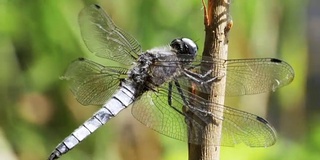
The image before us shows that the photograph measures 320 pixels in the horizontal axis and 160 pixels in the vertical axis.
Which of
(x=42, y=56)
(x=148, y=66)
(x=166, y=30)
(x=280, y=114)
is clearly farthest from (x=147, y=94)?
(x=280, y=114)

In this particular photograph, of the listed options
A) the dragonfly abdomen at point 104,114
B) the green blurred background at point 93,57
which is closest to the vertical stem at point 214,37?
the dragonfly abdomen at point 104,114

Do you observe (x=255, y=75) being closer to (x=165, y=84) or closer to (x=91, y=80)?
(x=165, y=84)

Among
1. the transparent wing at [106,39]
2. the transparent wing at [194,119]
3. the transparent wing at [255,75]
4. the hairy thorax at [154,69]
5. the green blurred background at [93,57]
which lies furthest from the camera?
the green blurred background at [93,57]

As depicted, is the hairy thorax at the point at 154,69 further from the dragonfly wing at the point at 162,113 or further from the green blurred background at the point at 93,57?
the green blurred background at the point at 93,57

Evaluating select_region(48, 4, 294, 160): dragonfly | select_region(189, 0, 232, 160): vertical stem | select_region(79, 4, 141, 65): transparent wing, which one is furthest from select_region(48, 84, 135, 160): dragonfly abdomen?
select_region(189, 0, 232, 160): vertical stem

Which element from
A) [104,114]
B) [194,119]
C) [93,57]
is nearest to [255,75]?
[194,119]

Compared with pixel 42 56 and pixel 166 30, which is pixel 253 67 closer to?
pixel 166 30
